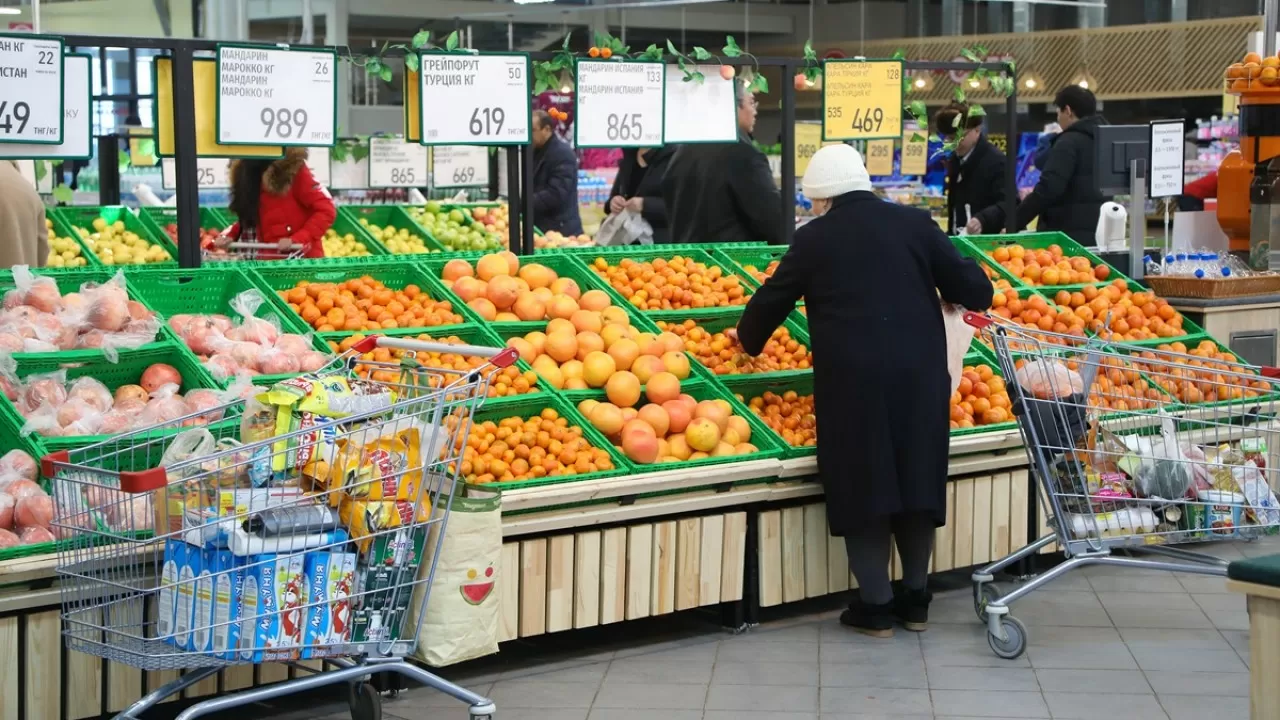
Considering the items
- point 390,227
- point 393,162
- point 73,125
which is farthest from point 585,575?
point 393,162

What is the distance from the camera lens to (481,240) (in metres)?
9.74

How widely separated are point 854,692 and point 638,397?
4.29ft

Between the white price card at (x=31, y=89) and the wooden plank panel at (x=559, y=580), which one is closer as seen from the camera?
the wooden plank panel at (x=559, y=580)

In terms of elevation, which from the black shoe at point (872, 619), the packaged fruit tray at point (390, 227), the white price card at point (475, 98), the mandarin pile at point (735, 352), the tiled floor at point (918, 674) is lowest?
the tiled floor at point (918, 674)

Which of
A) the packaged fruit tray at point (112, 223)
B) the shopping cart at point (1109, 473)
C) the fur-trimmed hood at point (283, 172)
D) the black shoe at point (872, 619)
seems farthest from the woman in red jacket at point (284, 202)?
the shopping cart at point (1109, 473)

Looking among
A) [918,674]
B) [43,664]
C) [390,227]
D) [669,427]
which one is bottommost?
[918,674]

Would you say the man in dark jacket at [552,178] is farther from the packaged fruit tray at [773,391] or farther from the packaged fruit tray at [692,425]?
the packaged fruit tray at [692,425]

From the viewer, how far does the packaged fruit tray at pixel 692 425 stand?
5043 millimetres

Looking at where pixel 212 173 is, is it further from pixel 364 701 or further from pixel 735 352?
pixel 364 701

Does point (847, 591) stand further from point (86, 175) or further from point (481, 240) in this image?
point (86, 175)

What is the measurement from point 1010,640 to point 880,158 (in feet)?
20.9

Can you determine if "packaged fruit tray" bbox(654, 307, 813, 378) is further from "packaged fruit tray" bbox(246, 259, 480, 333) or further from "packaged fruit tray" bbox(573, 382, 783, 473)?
"packaged fruit tray" bbox(246, 259, 480, 333)

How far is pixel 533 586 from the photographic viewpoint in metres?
4.71

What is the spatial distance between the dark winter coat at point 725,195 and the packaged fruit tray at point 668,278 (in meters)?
0.92
